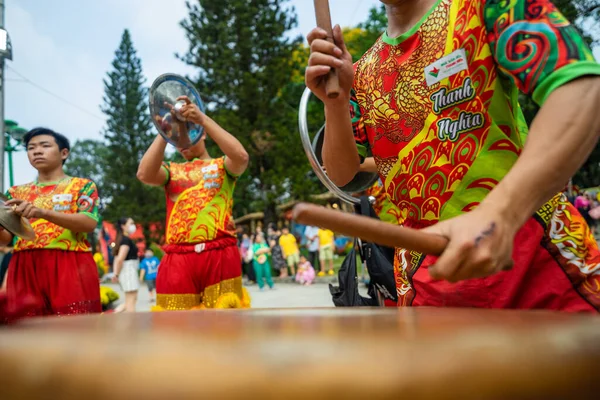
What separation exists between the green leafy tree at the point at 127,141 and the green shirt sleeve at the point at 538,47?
91.5ft

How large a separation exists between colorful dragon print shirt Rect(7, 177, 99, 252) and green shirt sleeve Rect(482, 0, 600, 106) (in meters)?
3.59

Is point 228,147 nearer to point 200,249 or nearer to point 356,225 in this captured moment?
Result: point 200,249

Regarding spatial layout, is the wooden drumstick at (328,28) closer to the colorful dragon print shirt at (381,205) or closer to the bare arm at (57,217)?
the colorful dragon print shirt at (381,205)

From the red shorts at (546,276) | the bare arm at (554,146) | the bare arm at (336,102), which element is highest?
the bare arm at (336,102)

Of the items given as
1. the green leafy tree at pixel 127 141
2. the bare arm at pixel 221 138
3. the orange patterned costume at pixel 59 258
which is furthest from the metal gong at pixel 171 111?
the green leafy tree at pixel 127 141

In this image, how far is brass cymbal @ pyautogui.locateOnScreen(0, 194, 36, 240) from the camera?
326 cm

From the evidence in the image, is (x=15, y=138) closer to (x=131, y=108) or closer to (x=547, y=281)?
(x=547, y=281)

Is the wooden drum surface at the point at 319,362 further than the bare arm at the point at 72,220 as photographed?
No

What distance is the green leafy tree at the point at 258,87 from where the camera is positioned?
69.6 feet

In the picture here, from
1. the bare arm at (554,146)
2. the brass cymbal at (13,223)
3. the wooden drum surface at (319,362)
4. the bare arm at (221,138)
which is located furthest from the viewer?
the bare arm at (221,138)

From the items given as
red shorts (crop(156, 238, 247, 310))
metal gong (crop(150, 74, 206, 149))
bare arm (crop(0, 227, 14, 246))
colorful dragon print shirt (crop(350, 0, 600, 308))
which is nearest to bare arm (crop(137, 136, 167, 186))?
metal gong (crop(150, 74, 206, 149))

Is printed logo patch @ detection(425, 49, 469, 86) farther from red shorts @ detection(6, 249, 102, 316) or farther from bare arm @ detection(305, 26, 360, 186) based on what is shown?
red shorts @ detection(6, 249, 102, 316)

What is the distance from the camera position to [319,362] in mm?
425

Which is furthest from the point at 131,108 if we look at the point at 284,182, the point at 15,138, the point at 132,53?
the point at 15,138
